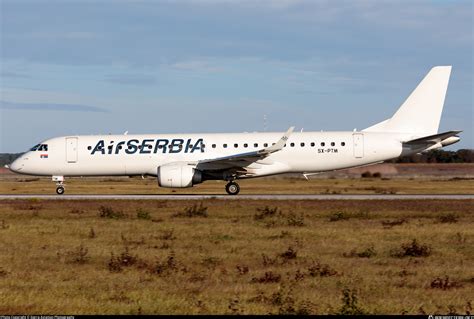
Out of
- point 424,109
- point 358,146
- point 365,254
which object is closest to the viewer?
point 365,254

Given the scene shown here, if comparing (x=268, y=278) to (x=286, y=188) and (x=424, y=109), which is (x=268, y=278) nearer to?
(x=424, y=109)

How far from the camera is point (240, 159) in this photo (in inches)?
1479

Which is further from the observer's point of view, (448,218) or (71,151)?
(71,151)

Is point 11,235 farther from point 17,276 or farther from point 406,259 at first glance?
point 406,259

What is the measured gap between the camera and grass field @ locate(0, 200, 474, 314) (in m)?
11.1

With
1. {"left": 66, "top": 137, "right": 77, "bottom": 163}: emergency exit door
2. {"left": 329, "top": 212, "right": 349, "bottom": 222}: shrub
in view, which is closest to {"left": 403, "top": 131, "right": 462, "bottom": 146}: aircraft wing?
{"left": 329, "top": 212, "right": 349, "bottom": 222}: shrub

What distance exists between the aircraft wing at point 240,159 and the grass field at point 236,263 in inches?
401

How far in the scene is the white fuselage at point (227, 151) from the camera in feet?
130

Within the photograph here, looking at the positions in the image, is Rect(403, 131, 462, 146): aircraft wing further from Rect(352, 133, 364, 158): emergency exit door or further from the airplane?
A: Rect(352, 133, 364, 158): emergency exit door

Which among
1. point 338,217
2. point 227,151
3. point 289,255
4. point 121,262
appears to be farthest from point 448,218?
point 227,151

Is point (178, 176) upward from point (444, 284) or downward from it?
upward

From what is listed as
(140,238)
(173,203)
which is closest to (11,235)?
(140,238)

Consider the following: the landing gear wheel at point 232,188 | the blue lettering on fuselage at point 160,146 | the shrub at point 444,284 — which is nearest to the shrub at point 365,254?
the shrub at point 444,284

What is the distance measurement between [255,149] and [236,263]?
24.7 metres
